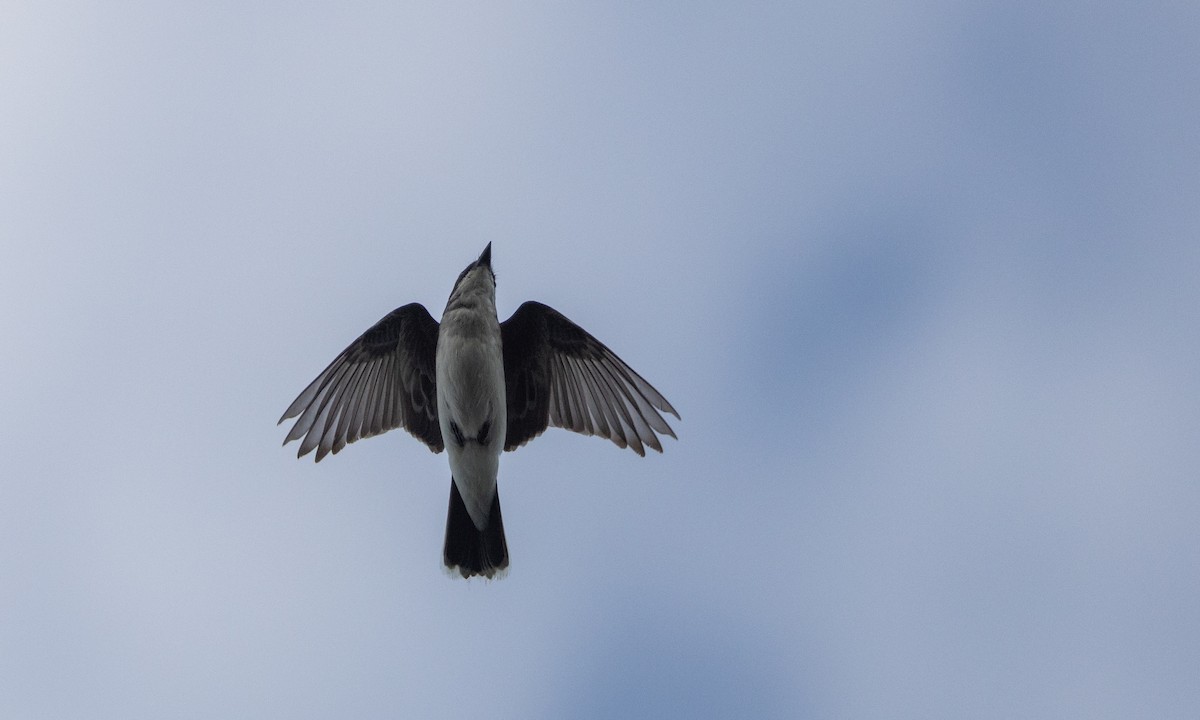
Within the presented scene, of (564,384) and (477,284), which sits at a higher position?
(477,284)

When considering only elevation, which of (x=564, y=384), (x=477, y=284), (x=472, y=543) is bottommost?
(x=472, y=543)

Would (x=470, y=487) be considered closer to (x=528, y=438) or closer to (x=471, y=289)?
(x=528, y=438)

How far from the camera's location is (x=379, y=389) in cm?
1316

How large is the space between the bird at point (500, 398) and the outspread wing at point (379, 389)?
11 millimetres

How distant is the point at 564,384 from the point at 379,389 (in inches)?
78.5

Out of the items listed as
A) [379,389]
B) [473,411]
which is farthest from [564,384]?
[379,389]

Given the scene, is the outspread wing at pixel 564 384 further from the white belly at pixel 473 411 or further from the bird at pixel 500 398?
the white belly at pixel 473 411

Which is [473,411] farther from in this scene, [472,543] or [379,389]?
[379,389]

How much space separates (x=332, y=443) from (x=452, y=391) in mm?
1805

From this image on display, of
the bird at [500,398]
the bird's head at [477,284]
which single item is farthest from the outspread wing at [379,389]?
the bird's head at [477,284]

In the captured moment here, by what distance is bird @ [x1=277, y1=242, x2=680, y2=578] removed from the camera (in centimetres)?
1234

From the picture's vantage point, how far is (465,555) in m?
12.4

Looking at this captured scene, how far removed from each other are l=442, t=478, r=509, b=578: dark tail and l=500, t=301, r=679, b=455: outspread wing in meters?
0.87

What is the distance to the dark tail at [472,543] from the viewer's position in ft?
40.6
